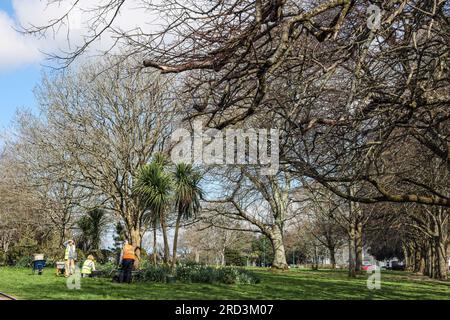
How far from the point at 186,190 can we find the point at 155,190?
4.60 feet

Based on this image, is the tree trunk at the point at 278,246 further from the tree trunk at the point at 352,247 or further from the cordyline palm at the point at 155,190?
the cordyline palm at the point at 155,190

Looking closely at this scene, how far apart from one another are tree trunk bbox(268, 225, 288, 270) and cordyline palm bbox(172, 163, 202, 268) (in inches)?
411

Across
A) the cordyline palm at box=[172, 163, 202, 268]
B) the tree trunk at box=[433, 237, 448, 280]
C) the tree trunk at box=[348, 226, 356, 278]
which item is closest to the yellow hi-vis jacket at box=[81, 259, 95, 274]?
the cordyline palm at box=[172, 163, 202, 268]

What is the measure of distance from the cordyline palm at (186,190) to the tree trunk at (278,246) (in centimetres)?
1043

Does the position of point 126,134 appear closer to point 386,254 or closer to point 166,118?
point 166,118

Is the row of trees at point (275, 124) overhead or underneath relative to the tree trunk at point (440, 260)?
overhead

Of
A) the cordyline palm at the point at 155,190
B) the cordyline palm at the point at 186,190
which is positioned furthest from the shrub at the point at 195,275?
the cordyline palm at the point at 155,190

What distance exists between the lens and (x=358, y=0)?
768cm

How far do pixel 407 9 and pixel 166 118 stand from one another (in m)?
20.4

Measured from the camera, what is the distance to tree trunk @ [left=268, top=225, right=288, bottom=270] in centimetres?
3309

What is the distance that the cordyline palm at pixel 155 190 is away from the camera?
75.8 feet

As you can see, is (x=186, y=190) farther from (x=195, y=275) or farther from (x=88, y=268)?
(x=88, y=268)

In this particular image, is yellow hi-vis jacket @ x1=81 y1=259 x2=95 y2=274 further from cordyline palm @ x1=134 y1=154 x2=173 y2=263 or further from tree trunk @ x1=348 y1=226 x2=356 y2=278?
tree trunk @ x1=348 y1=226 x2=356 y2=278

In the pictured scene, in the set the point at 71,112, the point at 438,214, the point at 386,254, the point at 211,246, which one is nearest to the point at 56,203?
the point at 71,112
